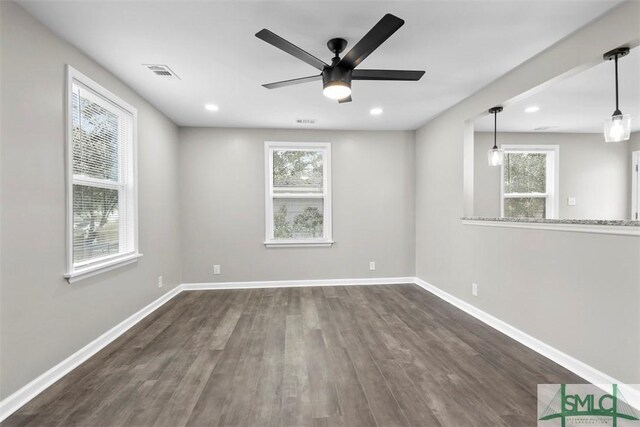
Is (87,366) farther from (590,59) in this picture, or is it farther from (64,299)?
(590,59)

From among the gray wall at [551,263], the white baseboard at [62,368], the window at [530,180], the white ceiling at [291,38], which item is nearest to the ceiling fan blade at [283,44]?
the white ceiling at [291,38]

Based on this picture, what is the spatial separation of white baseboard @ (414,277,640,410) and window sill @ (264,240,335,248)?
1.99 meters

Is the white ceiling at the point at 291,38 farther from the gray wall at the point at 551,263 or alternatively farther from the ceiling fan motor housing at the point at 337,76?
the ceiling fan motor housing at the point at 337,76

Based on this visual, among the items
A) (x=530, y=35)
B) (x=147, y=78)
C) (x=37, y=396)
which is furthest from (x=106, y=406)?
(x=530, y=35)

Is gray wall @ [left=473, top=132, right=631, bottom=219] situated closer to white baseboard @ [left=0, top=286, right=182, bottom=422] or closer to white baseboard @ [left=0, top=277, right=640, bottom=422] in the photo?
white baseboard @ [left=0, top=277, right=640, bottom=422]

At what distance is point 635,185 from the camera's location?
4871 millimetres

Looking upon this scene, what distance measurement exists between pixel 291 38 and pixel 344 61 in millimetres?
531

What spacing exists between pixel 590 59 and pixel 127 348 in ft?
13.9

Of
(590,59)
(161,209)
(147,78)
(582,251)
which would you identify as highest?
(147,78)

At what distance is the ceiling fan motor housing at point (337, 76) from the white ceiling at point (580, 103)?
5.89 feet

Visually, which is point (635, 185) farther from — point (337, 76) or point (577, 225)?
point (337, 76)

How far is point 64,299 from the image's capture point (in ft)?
6.98

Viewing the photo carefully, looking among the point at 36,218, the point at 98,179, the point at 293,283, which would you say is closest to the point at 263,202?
the point at 293,283

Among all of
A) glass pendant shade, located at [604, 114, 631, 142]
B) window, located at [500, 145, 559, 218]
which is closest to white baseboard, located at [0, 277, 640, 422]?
glass pendant shade, located at [604, 114, 631, 142]
